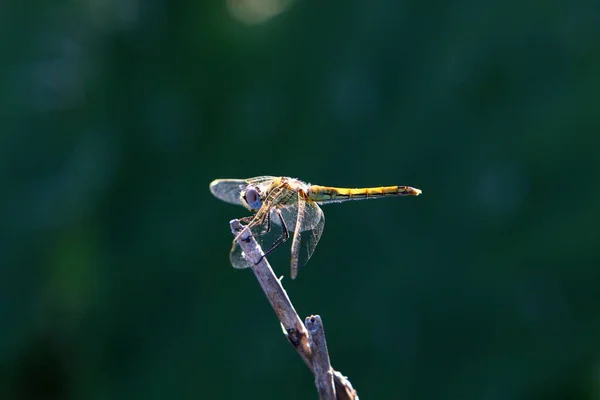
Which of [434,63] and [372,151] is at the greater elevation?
[434,63]

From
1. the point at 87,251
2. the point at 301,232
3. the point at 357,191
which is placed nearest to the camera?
the point at 301,232

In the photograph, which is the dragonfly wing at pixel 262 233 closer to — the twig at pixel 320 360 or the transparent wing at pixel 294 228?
the transparent wing at pixel 294 228

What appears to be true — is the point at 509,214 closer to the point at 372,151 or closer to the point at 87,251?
the point at 372,151

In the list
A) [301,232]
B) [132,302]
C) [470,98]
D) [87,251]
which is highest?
[470,98]

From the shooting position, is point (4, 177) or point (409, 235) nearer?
point (409, 235)

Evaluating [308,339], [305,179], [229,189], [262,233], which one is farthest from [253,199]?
→ [305,179]

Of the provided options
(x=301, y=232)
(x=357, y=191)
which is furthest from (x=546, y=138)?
(x=301, y=232)

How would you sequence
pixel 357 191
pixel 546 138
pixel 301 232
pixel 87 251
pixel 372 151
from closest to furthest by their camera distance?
pixel 301 232
pixel 357 191
pixel 546 138
pixel 372 151
pixel 87 251

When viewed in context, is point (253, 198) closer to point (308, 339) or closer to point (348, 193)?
point (348, 193)
